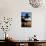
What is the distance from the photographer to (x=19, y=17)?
4.23 m

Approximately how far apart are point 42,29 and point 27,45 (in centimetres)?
87

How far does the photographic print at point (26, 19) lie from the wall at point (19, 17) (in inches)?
4.0

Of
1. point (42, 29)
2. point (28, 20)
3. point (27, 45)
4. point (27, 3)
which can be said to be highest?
point (27, 3)

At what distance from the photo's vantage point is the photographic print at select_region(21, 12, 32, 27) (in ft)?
13.9

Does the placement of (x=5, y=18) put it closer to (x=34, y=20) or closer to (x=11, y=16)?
(x=11, y=16)

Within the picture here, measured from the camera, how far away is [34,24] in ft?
14.1

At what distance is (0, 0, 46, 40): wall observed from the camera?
4191mm

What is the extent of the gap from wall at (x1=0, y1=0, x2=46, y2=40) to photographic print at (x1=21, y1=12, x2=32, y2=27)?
10cm

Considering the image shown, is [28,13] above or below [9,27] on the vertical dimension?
above

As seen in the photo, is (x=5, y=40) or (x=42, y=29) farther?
(x=42, y=29)

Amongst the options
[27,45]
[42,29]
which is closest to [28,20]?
[42,29]

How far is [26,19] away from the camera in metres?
4.25

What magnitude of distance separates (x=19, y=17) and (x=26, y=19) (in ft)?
0.79

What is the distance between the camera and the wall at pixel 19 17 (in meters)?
4.19
